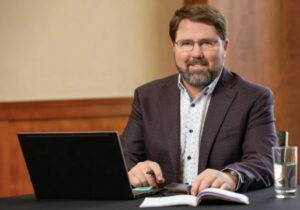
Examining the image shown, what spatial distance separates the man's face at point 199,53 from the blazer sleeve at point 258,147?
23 cm

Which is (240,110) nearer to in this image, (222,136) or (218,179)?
(222,136)

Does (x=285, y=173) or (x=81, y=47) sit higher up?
(x=81, y=47)

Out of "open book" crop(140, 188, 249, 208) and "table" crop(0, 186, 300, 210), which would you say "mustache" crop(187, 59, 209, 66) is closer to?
"table" crop(0, 186, 300, 210)

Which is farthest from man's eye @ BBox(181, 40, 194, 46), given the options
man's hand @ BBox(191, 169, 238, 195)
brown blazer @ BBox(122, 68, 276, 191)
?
man's hand @ BBox(191, 169, 238, 195)

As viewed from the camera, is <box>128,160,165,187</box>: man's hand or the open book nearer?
the open book

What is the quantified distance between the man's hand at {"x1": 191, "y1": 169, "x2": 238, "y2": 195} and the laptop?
0.59ft

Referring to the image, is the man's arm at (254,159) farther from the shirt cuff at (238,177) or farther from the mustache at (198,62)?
the mustache at (198,62)

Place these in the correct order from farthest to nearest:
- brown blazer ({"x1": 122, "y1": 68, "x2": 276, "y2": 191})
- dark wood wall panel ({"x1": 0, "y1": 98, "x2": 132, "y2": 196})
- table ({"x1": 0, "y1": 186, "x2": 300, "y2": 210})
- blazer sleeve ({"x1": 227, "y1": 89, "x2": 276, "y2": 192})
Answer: dark wood wall panel ({"x1": 0, "y1": 98, "x2": 132, "y2": 196})
brown blazer ({"x1": 122, "y1": 68, "x2": 276, "y2": 191})
blazer sleeve ({"x1": 227, "y1": 89, "x2": 276, "y2": 192})
table ({"x1": 0, "y1": 186, "x2": 300, "y2": 210})

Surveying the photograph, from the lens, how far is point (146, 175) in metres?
2.33

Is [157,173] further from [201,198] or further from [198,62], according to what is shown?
[198,62]

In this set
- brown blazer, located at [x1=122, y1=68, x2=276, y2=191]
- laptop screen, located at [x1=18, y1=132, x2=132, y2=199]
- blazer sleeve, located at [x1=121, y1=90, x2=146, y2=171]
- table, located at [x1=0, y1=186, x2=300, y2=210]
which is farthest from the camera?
blazer sleeve, located at [x1=121, y1=90, x2=146, y2=171]

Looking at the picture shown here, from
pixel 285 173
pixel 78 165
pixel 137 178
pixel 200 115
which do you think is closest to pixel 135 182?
pixel 137 178

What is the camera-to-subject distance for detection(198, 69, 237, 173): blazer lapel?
2539 millimetres

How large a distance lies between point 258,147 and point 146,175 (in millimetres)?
446
